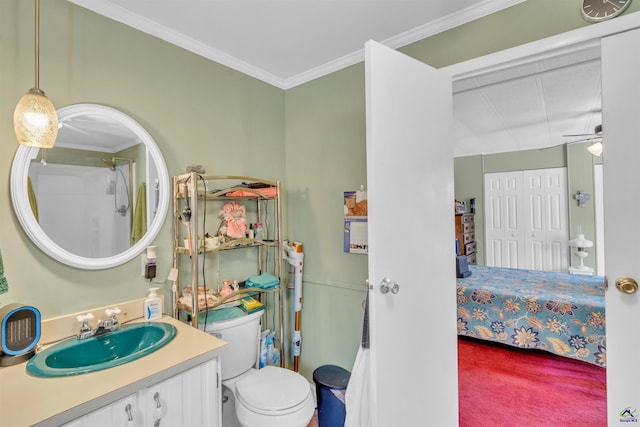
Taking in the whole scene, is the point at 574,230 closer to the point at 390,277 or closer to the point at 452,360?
the point at 452,360

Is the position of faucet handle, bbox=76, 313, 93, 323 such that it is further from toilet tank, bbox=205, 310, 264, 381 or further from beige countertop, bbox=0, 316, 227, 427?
toilet tank, bbox=205, 310, 264, 381

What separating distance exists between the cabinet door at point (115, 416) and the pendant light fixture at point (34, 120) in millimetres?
991

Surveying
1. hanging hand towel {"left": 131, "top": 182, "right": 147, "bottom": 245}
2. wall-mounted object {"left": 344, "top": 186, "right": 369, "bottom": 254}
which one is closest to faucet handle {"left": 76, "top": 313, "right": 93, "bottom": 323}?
hanging hand towel {"left": 131, "top": 182, "right": 147, "bottom": 245}

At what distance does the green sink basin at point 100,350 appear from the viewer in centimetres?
111

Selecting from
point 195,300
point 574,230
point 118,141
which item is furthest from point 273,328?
point 574,230

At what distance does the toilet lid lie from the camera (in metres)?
1.47

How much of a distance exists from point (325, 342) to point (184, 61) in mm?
2119

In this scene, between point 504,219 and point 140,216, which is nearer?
point 140,216

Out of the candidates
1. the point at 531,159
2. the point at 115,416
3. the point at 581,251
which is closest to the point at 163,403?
the point at 115,416

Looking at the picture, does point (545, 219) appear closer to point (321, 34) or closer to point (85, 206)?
point (321, 34)

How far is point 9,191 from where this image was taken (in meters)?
1.29

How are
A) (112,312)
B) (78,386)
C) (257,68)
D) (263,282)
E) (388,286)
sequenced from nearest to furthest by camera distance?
(78,386)
(388,286)
(112,312)
(263,282)
(257,68)

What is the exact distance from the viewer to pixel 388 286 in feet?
4.45

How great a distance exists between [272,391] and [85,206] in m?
1.32
